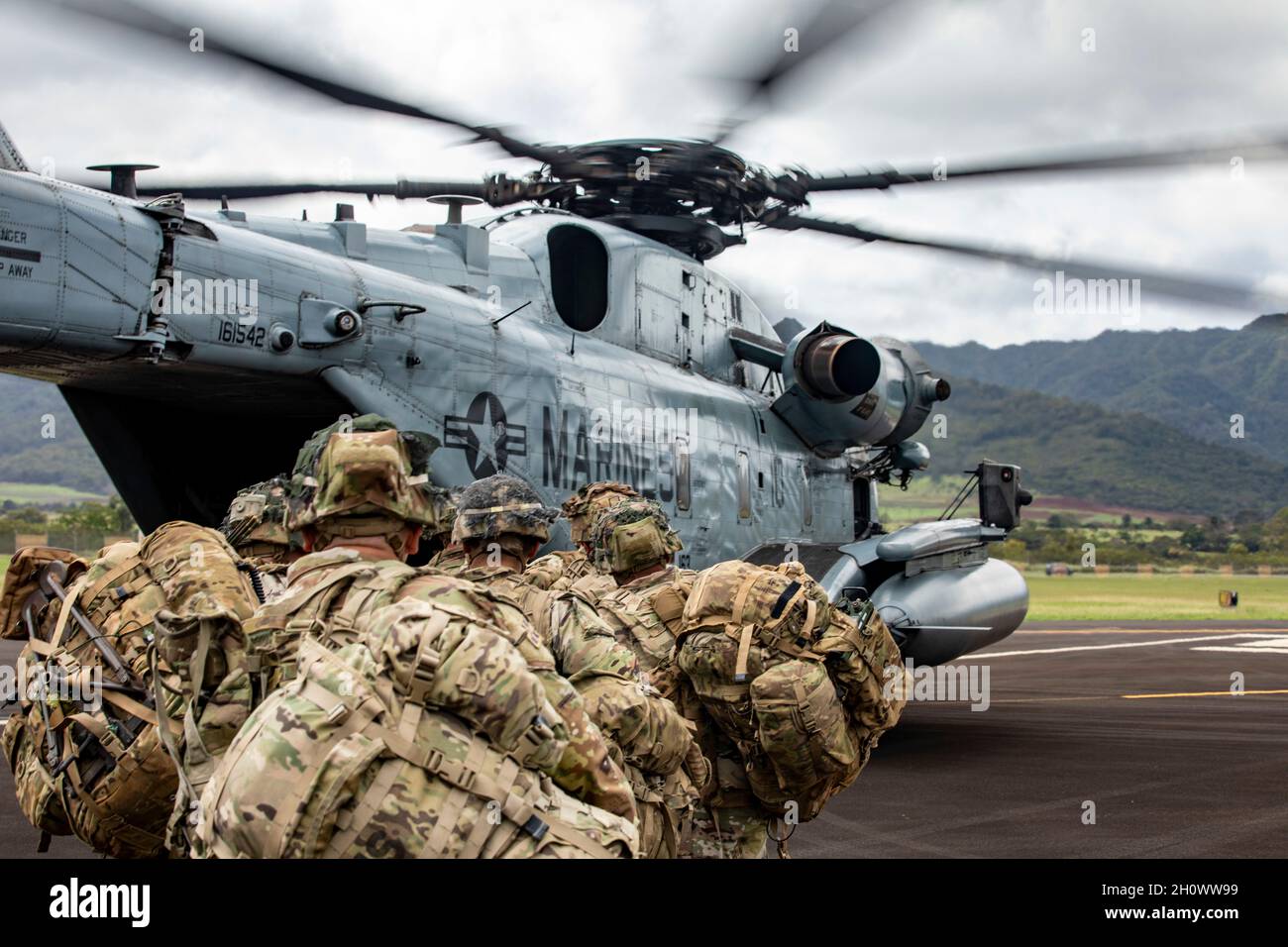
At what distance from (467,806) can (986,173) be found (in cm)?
731

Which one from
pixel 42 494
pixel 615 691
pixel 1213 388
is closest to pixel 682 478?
pixel 615 691

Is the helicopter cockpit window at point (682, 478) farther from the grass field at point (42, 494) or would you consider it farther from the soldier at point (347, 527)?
the grass field at point (42, 494)

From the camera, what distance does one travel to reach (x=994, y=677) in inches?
657

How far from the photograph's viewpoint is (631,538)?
504 cm

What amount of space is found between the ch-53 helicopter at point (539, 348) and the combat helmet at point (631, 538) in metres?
2.58

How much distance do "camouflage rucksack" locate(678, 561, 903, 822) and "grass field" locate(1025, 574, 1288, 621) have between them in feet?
86.8

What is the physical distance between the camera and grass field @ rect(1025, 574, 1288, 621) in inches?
1230

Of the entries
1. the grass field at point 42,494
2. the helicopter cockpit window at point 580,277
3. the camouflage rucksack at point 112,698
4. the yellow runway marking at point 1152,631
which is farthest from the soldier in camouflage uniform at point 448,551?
the grass field at point 42,494

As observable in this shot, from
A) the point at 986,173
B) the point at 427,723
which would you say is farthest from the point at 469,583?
the point at 986,173

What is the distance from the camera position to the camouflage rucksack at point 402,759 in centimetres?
229

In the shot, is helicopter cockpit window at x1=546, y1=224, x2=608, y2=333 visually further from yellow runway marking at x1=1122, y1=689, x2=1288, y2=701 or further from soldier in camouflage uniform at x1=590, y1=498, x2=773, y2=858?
yellow runway marking at x1=1122, y1=689, x2=1288, y2=701

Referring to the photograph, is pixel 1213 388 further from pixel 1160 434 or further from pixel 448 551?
pixel 448 551
